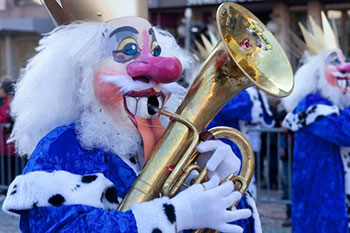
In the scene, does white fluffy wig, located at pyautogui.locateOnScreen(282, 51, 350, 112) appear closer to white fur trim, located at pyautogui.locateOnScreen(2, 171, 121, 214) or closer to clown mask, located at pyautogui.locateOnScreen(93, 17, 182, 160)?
clown mask, located at pyautogui.locateOnScreen(93, 17, 182, 160)

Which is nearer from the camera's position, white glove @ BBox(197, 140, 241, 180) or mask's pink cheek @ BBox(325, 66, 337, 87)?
white glove @ BBox(197, 140, 241, 180)

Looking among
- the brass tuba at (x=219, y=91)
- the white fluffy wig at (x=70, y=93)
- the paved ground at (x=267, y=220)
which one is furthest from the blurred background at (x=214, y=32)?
the brass tuba at (x=219, y=91)

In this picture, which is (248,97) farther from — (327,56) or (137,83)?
(137,83)

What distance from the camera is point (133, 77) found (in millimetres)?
1986

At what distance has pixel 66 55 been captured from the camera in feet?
6.61

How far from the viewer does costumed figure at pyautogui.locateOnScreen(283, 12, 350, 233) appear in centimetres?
434

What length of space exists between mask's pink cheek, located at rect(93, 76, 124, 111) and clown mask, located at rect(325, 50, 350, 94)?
9.92 feet

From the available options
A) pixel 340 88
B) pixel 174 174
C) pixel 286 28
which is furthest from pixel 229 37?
pixel 286 28

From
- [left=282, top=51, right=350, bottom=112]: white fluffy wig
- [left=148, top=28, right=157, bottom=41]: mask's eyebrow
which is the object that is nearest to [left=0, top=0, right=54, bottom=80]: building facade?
[left=282, top=51, right=350, bottom=112]: white fluffy wig

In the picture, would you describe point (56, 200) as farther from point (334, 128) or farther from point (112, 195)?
point (334, 128)

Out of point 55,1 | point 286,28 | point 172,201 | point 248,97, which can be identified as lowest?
point 172,201

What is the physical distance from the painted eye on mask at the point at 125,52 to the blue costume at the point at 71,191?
0.33m

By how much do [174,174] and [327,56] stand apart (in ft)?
10.7

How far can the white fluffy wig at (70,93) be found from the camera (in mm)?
1997
